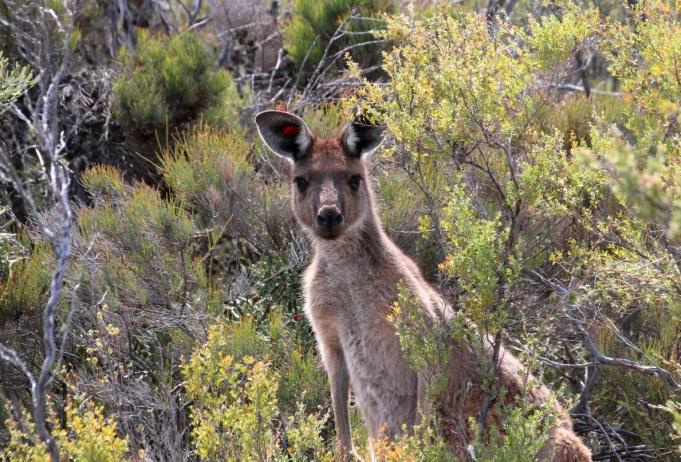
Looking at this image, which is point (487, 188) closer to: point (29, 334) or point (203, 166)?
point (203, 166)

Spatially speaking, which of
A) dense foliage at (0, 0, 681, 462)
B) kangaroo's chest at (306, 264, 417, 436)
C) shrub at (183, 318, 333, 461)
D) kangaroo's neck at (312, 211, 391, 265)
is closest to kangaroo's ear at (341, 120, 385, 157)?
dense foliage at (0, 0, 681, 462)

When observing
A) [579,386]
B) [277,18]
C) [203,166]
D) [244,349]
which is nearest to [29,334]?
[244,349]

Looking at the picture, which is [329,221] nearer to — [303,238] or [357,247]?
[357,247]

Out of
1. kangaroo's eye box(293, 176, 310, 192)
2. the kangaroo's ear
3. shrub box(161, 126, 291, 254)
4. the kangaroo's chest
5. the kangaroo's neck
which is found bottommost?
shrub box(161, 126, 291, 254)

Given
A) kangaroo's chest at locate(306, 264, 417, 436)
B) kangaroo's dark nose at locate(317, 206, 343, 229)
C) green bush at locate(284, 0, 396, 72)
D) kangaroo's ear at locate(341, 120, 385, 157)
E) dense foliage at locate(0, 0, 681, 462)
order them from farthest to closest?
green bush at locate(284, 0, 396, 72)
kangaroo's ear at locate(341, 120, 385, 157)
kangaroo's dark nose at locate(317, 206, 343, 229)
kangaroo's chest at locate(306, 264, 417, 436)
dense foliage at locate(0, 0, 681, 462)

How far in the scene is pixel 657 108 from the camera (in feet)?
15.1

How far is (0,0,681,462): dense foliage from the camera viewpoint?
13.5 feet

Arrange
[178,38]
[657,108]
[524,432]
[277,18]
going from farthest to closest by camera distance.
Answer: [277,18], [178,38], [657,108], [524,432]

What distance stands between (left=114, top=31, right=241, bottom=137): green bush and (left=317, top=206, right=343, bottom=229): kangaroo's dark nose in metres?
3.40

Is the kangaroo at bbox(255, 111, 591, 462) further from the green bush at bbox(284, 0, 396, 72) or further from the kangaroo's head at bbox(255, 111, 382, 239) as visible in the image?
the green bush at bbox(284, 0, 396, 72)

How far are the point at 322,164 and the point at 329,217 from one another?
0.49 m

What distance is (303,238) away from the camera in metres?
6.88

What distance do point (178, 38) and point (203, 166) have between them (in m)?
1.99

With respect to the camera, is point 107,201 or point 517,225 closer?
point 517,225
